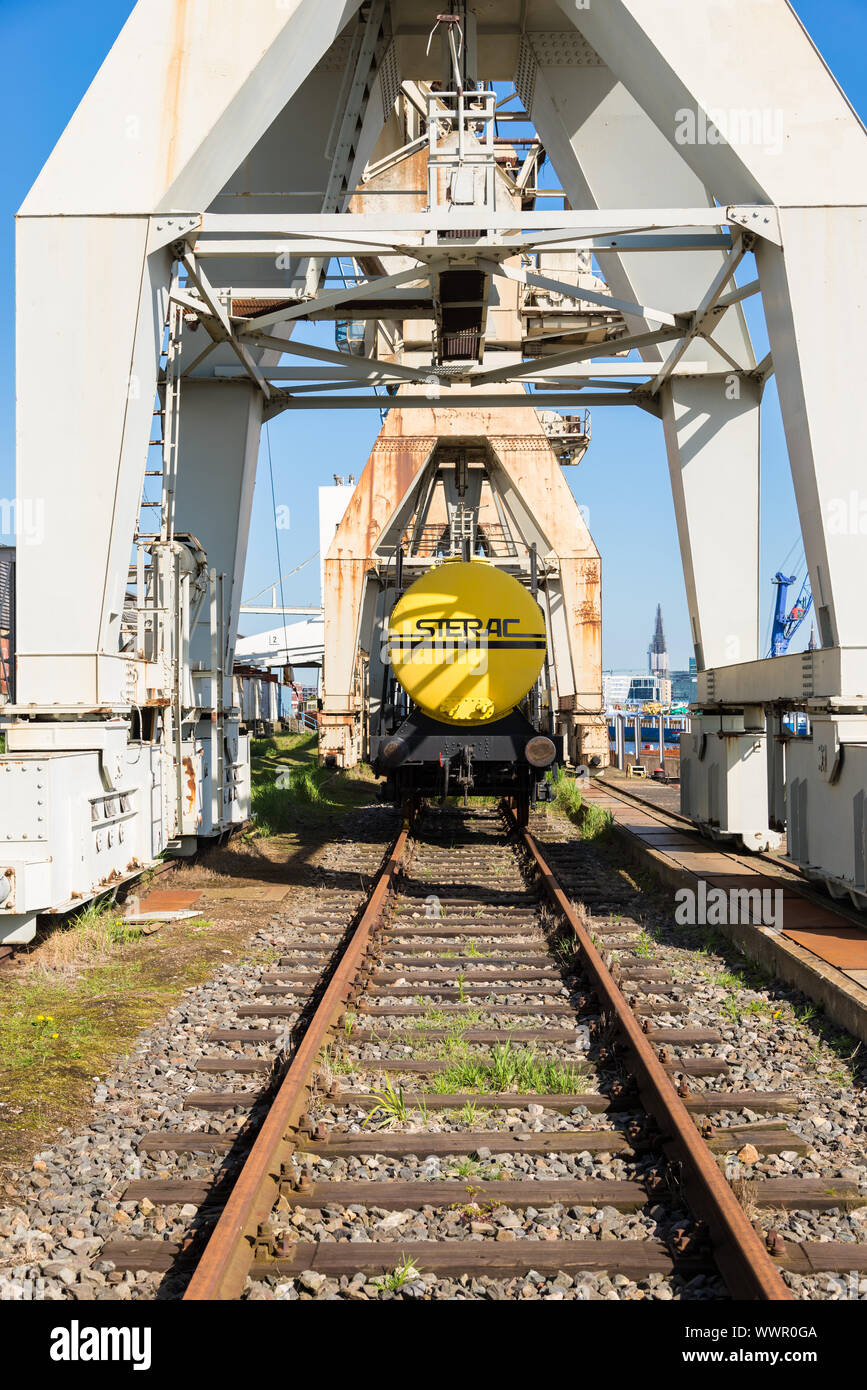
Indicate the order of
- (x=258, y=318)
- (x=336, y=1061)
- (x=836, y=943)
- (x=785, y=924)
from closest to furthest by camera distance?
(x=336, y=1061) → (x=836, y=943) → (x=785, y=924) → (x=258, y=318)

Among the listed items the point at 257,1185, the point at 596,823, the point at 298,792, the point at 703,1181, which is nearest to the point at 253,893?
the point at 596,823

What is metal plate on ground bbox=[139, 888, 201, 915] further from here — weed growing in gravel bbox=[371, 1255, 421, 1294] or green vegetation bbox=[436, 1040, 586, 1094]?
weed growing in gravel bbox=[371, 1255, 421, 1294]

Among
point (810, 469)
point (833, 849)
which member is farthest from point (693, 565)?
point (833, 849)

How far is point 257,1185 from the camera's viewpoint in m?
3.62

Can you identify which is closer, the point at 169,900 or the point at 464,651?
the point at 169,900

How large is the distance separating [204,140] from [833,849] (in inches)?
280

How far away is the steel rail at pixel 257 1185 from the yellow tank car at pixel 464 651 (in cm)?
563

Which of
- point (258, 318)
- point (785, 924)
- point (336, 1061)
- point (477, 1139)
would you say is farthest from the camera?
point (258, 318)

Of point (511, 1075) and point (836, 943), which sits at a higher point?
point (836, 943)

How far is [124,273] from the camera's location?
8.19 meters

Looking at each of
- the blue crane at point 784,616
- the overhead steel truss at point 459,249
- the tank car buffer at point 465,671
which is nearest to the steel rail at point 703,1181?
the tank car buffer at point 465,671

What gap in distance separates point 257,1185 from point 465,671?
793 centimetres

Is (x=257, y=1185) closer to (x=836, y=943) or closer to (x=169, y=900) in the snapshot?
(x=836, y=943)

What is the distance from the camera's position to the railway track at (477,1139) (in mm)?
3371
